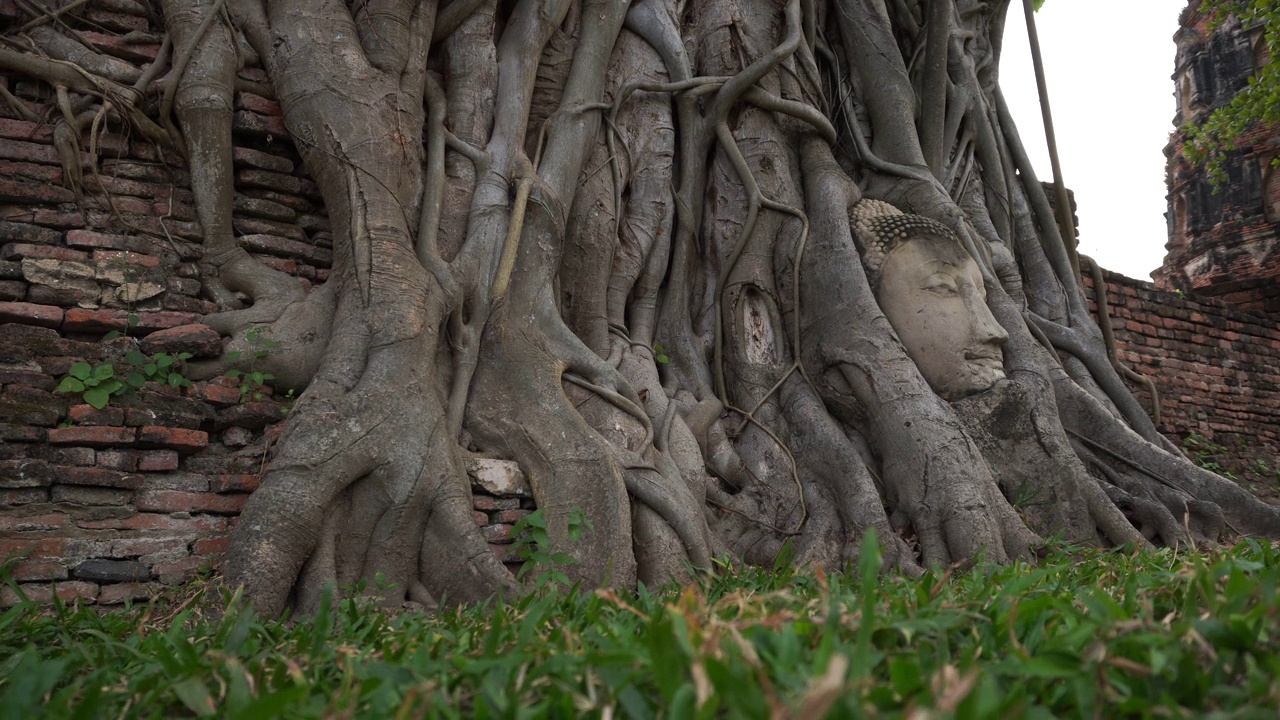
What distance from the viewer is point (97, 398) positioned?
9.18 ft

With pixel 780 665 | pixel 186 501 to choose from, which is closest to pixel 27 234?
pixel 186 501

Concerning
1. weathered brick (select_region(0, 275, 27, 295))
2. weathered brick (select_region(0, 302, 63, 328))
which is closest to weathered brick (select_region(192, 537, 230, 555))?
weathered brick (select_region(0, 302, 63, 328))

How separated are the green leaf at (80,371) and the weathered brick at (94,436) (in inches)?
6.5

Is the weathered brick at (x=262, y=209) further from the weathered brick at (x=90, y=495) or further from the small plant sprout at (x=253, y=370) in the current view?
the weathered brick at (x=90, y=495)

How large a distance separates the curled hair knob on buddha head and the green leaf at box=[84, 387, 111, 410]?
3116 millimetres

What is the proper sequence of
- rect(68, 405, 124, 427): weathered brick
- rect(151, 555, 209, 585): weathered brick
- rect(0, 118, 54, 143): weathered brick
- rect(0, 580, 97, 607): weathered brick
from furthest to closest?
rect(0, 118, 54, 143): weathered brick
rect(68, 405, 124, 427): weathered brick
rect(151, 555, 209, 585): weathered brick
rect(0, 580, 97, 607): weathered brick

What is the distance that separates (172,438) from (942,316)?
3125mm

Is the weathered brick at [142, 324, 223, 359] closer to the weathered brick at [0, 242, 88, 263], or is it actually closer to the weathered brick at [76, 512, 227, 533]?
the weathered brick at [0, 242, 88, 263]

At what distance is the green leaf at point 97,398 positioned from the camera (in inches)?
110

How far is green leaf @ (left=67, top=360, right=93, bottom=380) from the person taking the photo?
2.81 m

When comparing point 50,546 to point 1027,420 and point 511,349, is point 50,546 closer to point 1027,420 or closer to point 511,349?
point 511,349

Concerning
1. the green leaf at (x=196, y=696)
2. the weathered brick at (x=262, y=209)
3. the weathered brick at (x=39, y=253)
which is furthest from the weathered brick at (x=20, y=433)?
the green leaf at (x=196, y=696)

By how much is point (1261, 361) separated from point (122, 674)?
7960 millimetres

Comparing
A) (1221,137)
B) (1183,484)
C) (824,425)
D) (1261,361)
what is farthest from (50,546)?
(1221,137)
